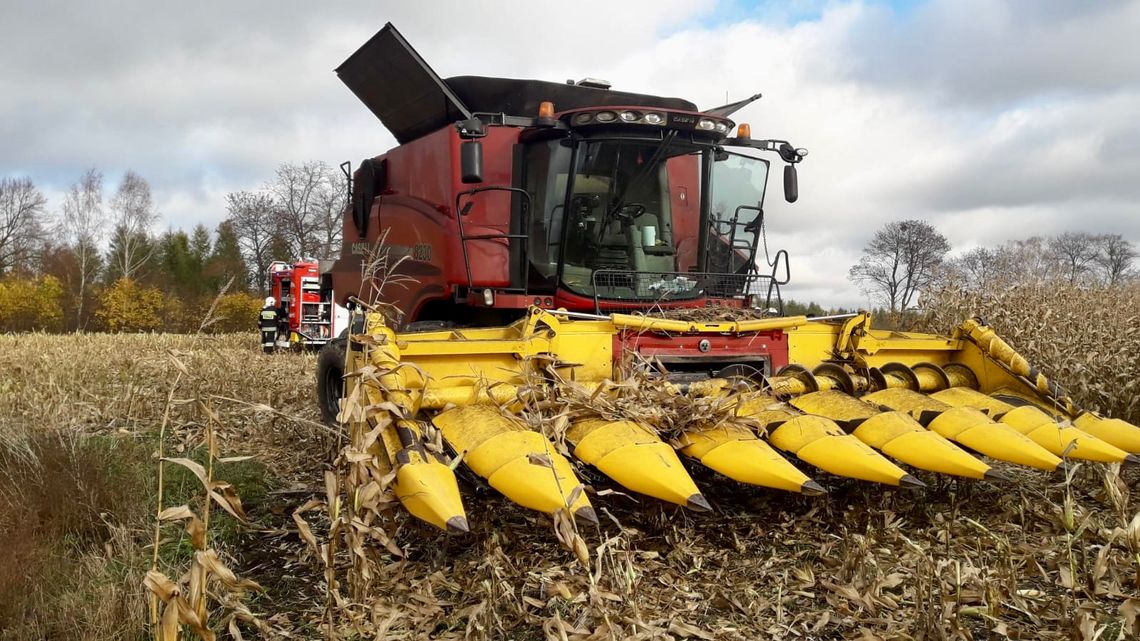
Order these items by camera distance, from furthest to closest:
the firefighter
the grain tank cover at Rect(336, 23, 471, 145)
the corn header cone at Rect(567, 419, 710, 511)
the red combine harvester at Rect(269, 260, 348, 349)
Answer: the red combine harvester at Rect(269, 260, 348, 349)
the firefighter
the grain tank cover at Rect(336, 23, 471, 145)
the corn header cone at Rect(567, 419, 710, 511)

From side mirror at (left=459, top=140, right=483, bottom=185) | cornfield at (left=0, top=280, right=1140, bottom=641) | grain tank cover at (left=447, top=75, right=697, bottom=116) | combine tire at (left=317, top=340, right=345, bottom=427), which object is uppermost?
grain tank cover at (left=447, top=75, right=697, bottom=116)

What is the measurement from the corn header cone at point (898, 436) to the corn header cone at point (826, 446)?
14 centimetres

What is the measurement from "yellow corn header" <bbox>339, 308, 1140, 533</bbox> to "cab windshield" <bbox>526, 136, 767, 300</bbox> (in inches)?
36.4

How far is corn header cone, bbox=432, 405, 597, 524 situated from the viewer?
9.14 ft

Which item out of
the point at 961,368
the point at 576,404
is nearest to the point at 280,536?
the point at 576,404

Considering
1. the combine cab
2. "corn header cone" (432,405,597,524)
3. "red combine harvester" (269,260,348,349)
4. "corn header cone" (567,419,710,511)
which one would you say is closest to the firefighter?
"red combine harvester" (269,260,348,349)

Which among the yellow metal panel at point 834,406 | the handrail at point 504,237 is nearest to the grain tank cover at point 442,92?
the handrail at point 504,237

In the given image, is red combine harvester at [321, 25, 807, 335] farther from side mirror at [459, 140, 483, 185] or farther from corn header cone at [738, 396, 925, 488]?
corn header cone at [738, 396, 925, 488]

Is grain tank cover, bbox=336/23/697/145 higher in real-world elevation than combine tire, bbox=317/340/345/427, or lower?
higher

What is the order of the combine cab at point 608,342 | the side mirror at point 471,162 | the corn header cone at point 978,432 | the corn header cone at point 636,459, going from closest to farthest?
1. the corn header cone at point 636,459
2. the combine cab at point 608,342
3. the corn header cone at point 978,432
4. the side mirror at point 471,162

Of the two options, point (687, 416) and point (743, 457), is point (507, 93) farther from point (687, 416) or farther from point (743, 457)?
point (743, 457)

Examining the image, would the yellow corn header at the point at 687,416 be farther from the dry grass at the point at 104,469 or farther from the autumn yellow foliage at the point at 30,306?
the autumn yellow foliage at the point at 30,306

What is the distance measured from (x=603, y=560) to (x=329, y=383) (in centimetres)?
339

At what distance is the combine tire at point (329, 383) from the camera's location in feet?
19.4
